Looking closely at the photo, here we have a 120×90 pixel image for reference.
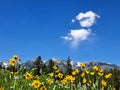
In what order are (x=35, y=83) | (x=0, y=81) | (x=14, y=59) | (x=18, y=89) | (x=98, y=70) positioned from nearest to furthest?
(x=35, y=83) → (x=18, y=89) → (x=14, y=59) → (x=0, y=81) → (x=98, y=70)

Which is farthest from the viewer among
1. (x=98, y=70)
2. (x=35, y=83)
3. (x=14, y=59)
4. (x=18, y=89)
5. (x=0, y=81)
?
(x=98, y=70)

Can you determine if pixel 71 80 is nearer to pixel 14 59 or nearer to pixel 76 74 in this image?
pixel 76 74

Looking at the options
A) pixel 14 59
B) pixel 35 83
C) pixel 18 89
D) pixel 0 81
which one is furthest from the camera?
pixel 0 81

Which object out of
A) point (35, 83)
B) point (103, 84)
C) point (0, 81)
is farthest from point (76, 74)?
point (35, 83)

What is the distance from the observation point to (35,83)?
8438 millimetres

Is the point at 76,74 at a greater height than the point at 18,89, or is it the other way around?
the point at 76,74

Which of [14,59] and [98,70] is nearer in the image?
[14,59]

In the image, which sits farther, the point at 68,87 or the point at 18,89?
the point at 68,87

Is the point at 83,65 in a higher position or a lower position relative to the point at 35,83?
higher

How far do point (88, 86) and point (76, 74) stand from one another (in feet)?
4.31

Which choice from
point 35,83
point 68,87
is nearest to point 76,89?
point 68,87

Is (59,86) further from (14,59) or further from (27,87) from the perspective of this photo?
(14,59)

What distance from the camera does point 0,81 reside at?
36.0 feet

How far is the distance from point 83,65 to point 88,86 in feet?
2.32
